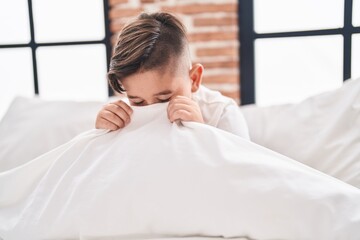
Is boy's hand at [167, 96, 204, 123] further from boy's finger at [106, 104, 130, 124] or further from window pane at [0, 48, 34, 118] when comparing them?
window pane at [0, 48, 34, 118]

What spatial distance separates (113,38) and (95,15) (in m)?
0.32

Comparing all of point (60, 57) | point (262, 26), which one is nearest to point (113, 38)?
point (60, 57)

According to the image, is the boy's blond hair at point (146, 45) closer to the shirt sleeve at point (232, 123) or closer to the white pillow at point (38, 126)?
the shirt sleeve at point (232, 123)

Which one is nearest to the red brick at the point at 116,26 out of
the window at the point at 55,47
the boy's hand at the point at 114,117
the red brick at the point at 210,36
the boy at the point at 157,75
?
the window at the point at 55,47

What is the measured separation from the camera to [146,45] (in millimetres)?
1185

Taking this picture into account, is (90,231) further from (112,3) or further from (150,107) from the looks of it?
(112,3)

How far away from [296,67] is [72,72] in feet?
4.41

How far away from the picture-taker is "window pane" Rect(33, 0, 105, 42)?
2.61m

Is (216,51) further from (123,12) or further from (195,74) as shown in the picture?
(195,74)

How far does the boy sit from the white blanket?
89mm

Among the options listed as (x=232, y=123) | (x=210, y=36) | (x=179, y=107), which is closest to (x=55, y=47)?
(x=210, y=36)

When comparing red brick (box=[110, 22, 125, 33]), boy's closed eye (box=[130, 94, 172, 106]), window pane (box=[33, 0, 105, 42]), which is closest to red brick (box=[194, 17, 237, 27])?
red brick (box=[110, 22, 125, 33])

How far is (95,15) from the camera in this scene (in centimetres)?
261

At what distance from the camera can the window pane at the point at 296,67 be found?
2.26 meters
